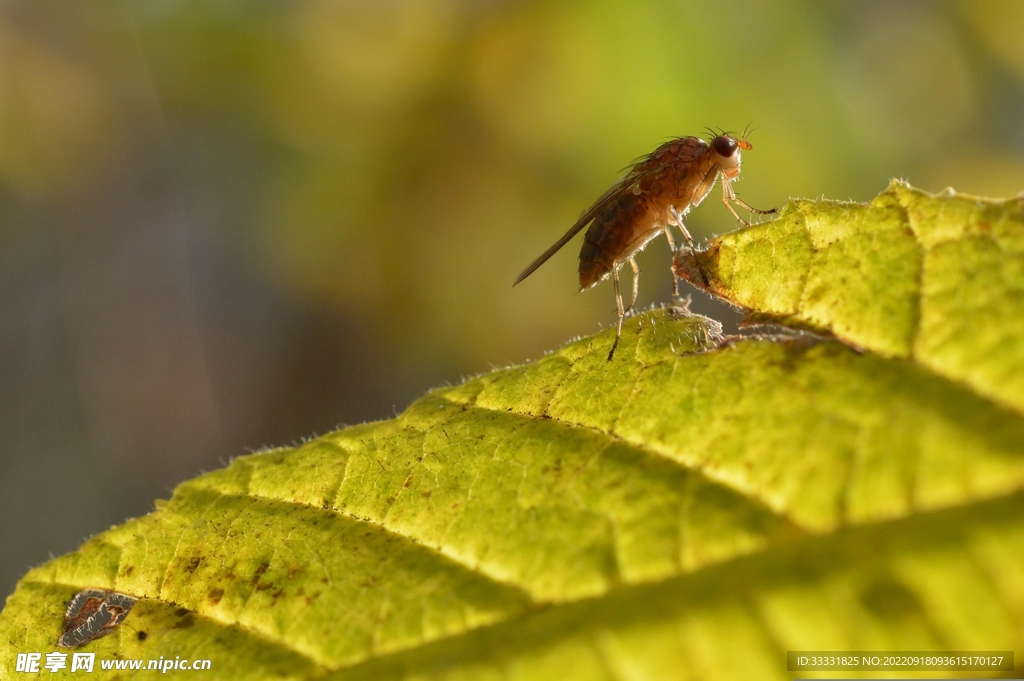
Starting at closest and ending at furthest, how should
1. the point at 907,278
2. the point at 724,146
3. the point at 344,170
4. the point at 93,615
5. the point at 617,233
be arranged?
the point at 907,278
the point at 93,615
the point at 617,233
the point at 724,146
the point at 344,170

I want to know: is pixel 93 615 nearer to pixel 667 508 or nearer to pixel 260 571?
pixel 260 571

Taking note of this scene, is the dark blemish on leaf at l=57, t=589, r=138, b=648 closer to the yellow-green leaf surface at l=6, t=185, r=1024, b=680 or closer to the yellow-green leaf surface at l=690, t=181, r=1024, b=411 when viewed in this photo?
the yellow-green leaf surface at l=6, t=185, r=1024, b=680

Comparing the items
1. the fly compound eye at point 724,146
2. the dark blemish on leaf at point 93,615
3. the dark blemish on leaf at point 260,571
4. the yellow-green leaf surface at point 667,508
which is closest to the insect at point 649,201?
the fly compound eye at point 724,146

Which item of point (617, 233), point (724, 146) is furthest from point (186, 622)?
point (724, 146)

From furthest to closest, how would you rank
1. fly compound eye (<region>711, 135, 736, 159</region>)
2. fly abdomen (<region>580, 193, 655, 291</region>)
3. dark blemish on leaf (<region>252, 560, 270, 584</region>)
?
fly compound eye (<region>711, 135, 736, 159</region>)
fly abdomen (<region>580, 193, 655, 291</region>)
dark blemish on leaf (<region>252, 560, 270, 584</region>)

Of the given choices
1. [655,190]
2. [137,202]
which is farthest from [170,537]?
[137,202]

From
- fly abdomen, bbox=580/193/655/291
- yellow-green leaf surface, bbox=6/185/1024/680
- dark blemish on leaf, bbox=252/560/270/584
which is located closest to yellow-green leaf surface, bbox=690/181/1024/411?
yellow-green leaf surface, bbox=6/185/1024/680

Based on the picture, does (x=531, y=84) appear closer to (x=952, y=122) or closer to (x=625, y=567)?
(x=952, y=122)

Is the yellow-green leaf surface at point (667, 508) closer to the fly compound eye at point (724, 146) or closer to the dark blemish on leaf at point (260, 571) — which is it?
the dark blemish on leaf at point (260, 571)
